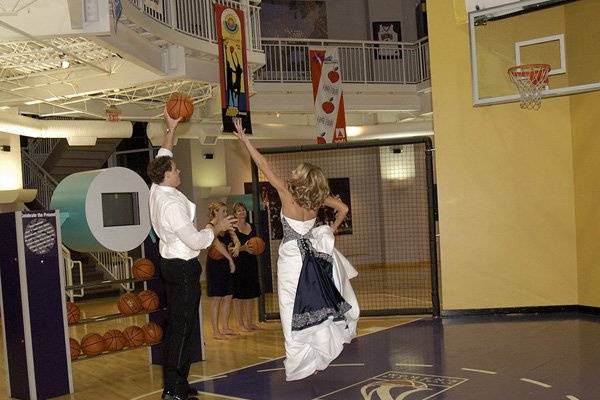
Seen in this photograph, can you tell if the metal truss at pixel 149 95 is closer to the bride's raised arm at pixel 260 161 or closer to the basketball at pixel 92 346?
the basketball at pixel 92 346

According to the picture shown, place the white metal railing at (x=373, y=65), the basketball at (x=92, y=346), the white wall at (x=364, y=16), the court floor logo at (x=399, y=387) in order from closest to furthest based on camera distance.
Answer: the court floor logo at (x=399, y=387) < the basketball at (x=92, y=346) < the white metal railing at (x=373, y=65) < the white wall at (x=364, y=16)

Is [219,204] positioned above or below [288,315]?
above

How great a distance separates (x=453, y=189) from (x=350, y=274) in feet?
10.4

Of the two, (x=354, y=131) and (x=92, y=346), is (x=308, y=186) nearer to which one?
(x=92, y=346)

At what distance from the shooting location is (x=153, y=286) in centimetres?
710

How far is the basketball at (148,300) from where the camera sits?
6.84m

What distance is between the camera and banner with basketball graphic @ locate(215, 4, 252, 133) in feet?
35.2

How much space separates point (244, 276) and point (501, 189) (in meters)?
3.30

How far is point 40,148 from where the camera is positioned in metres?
18.6

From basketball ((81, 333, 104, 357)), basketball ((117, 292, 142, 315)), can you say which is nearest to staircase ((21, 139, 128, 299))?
basketball ((117, 292, 142, 315))

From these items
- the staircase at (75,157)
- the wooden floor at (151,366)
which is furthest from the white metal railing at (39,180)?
the wooden floor at (151,366)

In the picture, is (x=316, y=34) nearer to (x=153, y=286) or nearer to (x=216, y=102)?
(x=216, y=102)

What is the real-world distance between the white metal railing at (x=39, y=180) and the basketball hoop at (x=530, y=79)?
40.6 ft

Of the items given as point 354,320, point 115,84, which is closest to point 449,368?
point 354,320
